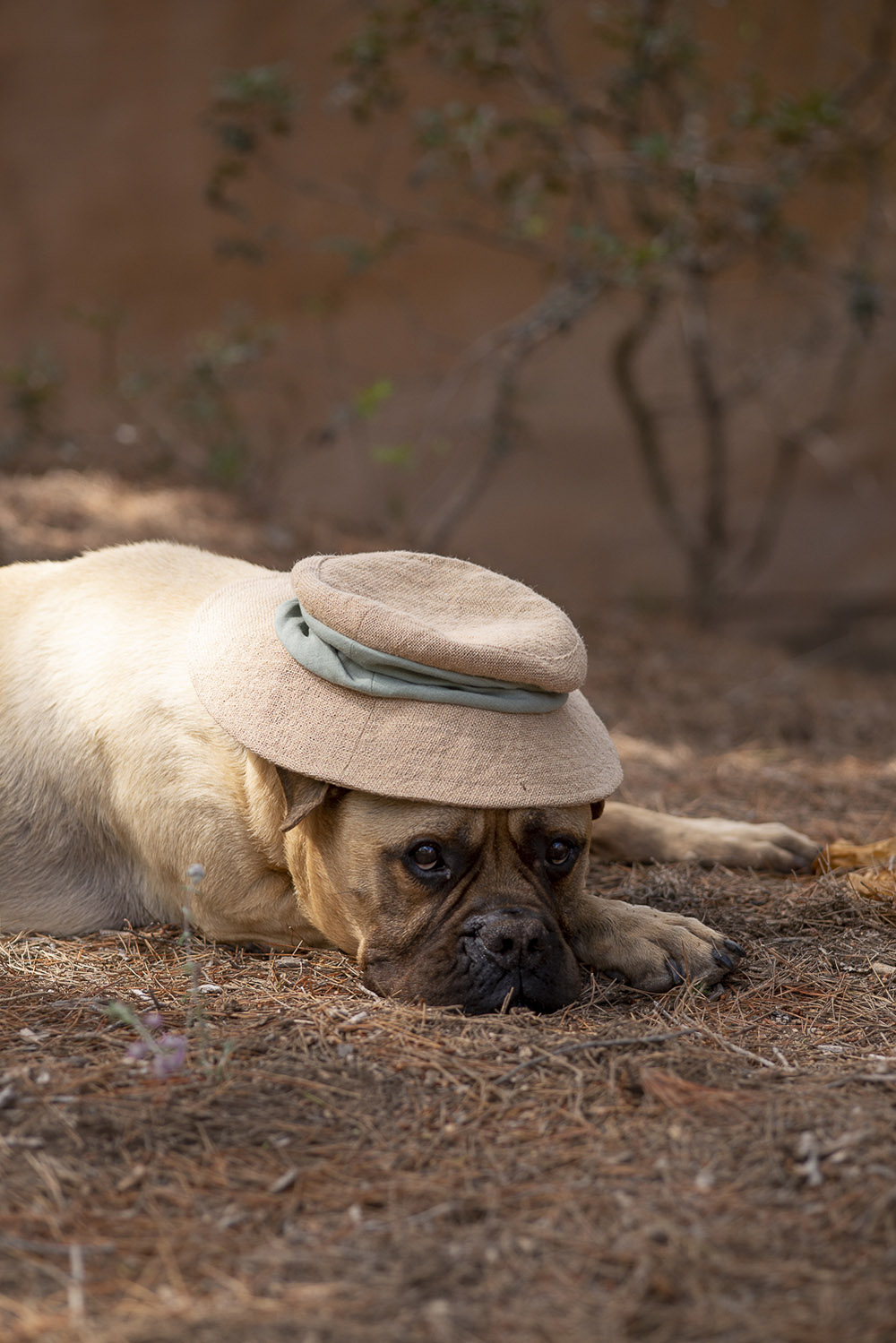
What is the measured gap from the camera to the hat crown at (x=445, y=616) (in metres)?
2.68

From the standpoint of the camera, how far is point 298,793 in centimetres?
278

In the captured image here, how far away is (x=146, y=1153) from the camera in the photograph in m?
2.08

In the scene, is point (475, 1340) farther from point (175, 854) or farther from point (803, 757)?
point (803, 757)

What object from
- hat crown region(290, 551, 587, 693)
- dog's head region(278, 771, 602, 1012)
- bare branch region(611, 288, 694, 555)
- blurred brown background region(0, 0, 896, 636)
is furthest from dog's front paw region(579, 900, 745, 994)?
blurred brown background region(0, 0, 896, 636)

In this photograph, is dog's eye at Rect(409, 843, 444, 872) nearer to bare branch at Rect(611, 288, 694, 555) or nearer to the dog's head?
the dog's head

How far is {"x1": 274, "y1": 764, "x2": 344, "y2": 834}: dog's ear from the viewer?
8.93ft

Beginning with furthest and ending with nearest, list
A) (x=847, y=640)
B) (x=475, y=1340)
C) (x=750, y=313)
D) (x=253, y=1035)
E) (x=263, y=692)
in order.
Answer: (x=750, y=313) → (x=847, y=640) → (x=263, y=692) → (x=253, y=1035) → (x=475, y=1340)

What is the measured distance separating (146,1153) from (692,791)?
2.97 metres

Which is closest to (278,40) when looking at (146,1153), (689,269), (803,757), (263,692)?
(689,269)

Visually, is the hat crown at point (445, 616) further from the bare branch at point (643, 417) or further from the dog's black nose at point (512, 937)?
the bare branch at point (643, 417)

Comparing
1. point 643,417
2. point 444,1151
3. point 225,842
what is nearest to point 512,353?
point 643,417

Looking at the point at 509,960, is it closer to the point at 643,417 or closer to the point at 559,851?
the point at 559,851

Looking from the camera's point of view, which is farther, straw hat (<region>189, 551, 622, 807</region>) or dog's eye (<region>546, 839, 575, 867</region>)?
dog's eye (<region>546, 839, 575, 867</region>)

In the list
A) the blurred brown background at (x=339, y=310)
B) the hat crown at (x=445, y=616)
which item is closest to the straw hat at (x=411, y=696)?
the hat crown at (x=445, y=616)
